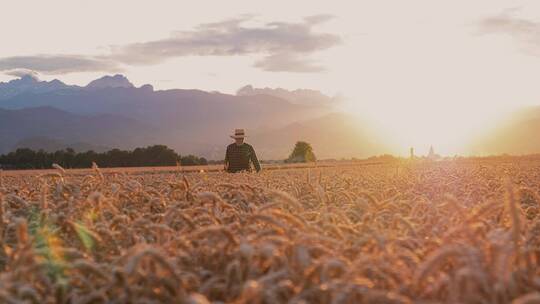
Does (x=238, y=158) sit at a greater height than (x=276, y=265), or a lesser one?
greater

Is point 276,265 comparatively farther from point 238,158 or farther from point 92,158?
point 92,158

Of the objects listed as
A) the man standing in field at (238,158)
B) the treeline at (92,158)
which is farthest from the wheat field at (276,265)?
the treeline at (92,158)

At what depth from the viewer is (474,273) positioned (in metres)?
2.66

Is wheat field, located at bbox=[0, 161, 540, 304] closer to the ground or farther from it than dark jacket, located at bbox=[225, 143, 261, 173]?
closer to the ground

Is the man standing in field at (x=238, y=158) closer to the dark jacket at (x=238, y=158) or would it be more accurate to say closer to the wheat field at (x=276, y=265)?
the dark jacket at (x=238, y=158)

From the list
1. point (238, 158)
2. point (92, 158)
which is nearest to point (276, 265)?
point (238, 158)

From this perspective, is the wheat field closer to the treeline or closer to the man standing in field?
the man standing in field

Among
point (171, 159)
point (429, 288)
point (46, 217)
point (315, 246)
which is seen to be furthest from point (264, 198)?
point (171, 159)

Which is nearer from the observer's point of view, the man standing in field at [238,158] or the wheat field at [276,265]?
the wheat field at [276,265]

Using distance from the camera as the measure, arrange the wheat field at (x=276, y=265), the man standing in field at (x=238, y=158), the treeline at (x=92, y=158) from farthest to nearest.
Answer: the treeline at (x=92, y=158), the man standing in field at (x=238, y=158), the wheat field at (x=276, y=265)

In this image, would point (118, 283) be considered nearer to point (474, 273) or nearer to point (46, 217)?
point (474, 273)

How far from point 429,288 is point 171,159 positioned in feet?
193

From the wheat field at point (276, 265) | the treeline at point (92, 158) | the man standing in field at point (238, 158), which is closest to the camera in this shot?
the wheat field at point (276, 265)

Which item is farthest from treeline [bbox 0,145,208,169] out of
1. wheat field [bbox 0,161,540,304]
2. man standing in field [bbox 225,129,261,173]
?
wheat field [bbox 0,161,540,304]
